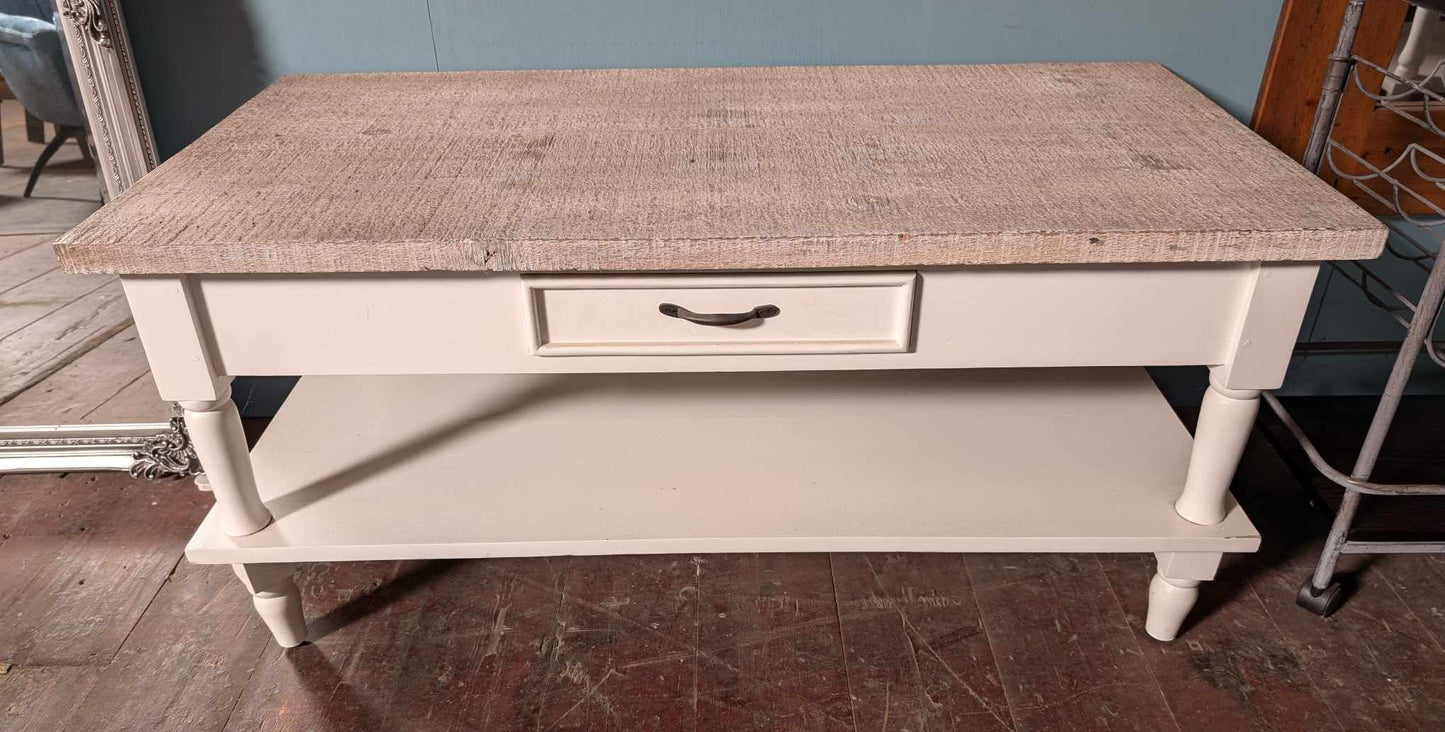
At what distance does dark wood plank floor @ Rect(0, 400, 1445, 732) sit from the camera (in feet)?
3.85

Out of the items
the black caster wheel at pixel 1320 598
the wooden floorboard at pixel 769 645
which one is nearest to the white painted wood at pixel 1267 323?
the black caster wheel at pixel 1320 598

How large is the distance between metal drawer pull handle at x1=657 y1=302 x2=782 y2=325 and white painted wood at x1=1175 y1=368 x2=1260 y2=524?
48cm

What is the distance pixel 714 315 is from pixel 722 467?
0.29 metres

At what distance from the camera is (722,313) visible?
97 centimetres

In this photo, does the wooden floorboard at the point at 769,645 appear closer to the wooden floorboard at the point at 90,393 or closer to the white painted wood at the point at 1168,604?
the white painted wood at the point at 1168,604

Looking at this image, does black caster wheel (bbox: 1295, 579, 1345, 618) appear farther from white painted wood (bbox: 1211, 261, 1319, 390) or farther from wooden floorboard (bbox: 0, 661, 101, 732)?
wooden floorboard (bbox: 0, 661, 101, 732)

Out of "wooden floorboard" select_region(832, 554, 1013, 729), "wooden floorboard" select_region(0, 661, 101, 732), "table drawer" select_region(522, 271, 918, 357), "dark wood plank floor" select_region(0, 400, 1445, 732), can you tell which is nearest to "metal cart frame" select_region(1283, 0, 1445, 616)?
"dark wood plank floor" select_region(0, 400, 1445, 732)

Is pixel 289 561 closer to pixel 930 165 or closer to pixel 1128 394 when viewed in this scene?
pixel 930 165

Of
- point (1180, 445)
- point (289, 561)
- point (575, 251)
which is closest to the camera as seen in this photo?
point (575, 251)

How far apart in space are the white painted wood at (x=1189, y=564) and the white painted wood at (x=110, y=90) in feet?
4.72

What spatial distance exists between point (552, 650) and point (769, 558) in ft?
1.06

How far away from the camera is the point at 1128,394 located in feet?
4.31

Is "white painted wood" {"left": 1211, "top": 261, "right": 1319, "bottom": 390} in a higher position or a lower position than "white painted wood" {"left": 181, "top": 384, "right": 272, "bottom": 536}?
higher

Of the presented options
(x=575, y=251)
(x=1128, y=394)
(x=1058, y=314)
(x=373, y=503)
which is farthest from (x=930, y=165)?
(x=373, y=503)
